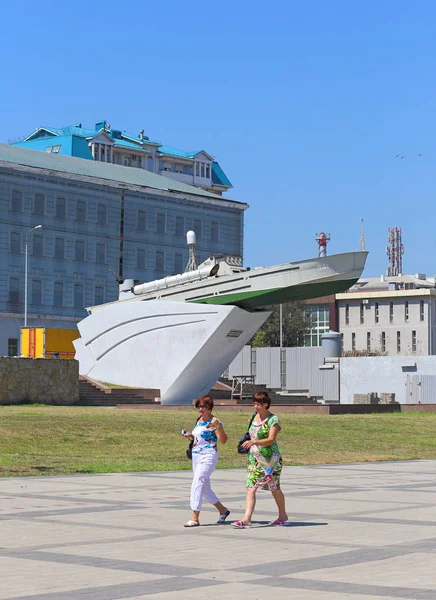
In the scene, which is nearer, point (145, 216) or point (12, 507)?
point (12, 507)

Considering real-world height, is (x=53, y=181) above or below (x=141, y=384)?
above

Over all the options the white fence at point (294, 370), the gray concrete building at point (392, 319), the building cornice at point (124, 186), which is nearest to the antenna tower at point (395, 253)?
the gray concrete building at point (392, 319)

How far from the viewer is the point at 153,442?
101ft

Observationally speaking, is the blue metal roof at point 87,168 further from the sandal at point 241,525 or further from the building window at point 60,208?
the sandal at point 241,525

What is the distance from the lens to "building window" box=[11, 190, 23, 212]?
83.6 metres

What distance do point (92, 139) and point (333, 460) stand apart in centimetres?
9655

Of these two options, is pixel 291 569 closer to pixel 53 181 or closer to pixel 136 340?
pixel 136 340

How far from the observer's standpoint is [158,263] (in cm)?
9512

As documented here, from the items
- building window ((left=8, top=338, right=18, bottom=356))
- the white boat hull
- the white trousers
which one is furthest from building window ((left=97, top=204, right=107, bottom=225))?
the white trousers

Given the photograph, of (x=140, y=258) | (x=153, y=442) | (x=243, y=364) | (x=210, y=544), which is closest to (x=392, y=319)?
(x=140, y=258)

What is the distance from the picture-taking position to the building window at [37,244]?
281ft

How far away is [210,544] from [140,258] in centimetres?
8205

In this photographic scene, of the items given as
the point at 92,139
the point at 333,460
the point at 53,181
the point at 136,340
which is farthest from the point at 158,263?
the point at 333,460

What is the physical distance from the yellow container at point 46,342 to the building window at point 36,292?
63.4 feet
